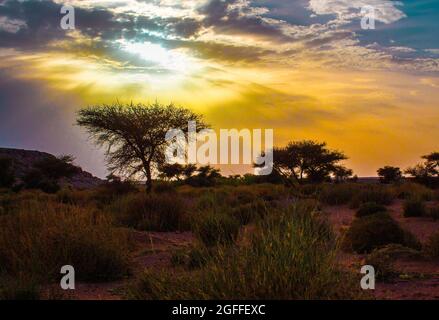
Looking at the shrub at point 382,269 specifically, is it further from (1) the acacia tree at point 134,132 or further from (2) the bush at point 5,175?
(2) the bush at point 5,175

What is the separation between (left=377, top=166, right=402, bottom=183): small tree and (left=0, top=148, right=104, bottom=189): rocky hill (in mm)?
31283

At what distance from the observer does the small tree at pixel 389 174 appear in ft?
184

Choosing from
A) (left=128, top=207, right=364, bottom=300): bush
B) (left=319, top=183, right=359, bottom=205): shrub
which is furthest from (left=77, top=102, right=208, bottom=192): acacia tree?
(left=128, top=207, right=364, bottom=300): bush

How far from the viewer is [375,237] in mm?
13148

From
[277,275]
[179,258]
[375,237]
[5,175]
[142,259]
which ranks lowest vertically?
[5,175]

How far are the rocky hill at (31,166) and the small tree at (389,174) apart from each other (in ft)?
103

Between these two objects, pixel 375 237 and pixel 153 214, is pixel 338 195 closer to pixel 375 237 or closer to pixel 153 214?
pixel 153 214

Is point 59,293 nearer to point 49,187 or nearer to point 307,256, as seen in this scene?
point 307,256

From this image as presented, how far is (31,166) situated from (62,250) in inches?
2627

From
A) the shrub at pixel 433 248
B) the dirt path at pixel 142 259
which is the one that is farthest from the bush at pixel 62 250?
the shrub at pixel 433 248

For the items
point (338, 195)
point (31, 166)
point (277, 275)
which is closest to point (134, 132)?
point (338, 195)

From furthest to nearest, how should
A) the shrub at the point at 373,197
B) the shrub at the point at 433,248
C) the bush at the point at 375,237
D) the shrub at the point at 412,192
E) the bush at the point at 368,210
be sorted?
1. the shrub at the point at 412,192
2. the shrub at the point at 373,197
3. the bush at the point at 368,210
4. the bush at the point at 375,237
5. the shrub at the point at 433,248
